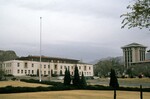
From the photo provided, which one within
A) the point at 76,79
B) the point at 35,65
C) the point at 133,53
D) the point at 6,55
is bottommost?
the point at 35,65

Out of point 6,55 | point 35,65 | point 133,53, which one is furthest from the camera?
point 133,53

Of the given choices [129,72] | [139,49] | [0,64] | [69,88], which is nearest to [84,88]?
[69,88]

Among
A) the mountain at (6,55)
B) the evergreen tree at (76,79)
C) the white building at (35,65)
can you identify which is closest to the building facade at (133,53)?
the white building at (35,65)

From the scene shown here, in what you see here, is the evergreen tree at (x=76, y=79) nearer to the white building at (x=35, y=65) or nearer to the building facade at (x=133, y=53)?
the white building at (x=35, y=65)

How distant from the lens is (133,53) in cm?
16912

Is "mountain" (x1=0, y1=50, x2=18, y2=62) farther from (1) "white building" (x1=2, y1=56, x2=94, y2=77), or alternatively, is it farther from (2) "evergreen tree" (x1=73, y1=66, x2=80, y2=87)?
(2) "evergreen tree" (x1=73, y1=66, x2=80, y2=87)

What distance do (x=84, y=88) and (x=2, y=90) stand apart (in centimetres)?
1378

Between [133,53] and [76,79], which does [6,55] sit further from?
[76,79]

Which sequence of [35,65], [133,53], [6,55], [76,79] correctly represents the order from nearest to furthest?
[76,79], [35,65], [6,55], [133,53]

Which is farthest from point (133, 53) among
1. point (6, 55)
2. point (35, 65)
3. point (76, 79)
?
point (76, 79)

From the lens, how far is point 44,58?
142 m

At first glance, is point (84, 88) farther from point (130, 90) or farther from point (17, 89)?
point (17, 89)

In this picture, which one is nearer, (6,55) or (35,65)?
(35,65)

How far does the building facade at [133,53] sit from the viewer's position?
16288cm
